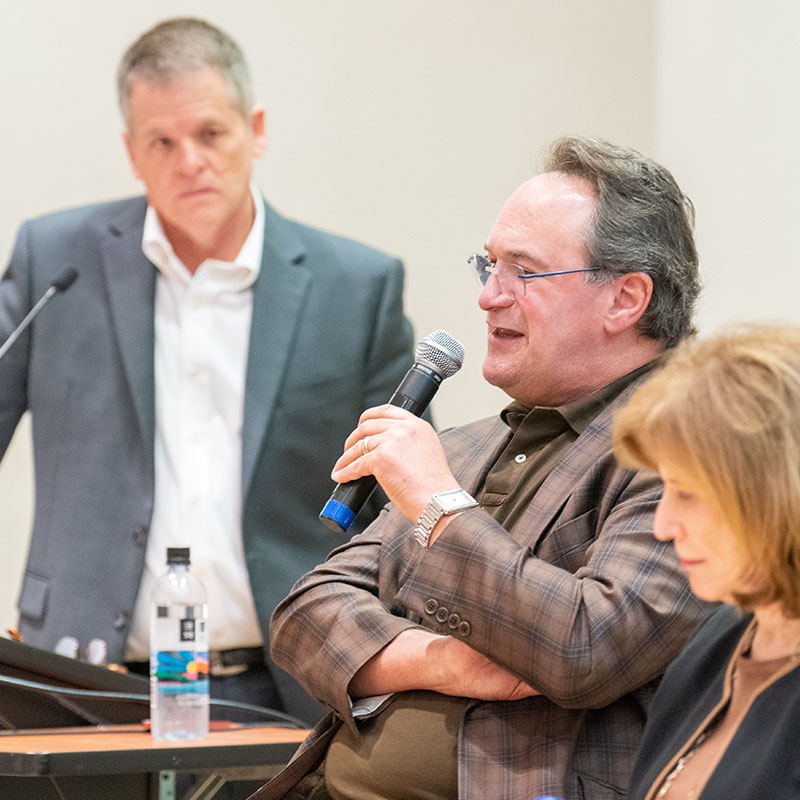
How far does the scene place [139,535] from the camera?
2.99 m

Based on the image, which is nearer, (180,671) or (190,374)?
(180,671)

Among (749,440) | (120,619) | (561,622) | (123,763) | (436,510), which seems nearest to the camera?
(749,440)

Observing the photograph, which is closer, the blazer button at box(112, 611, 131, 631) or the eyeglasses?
the eyeglasses

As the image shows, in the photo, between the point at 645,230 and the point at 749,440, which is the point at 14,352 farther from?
the point at 749,440

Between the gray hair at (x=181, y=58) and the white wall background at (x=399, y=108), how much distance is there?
3.77 feet

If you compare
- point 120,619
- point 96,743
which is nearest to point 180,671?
point 96,743

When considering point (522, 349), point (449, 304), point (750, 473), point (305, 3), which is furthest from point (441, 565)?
point (305, 3)

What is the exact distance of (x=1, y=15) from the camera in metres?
4.30

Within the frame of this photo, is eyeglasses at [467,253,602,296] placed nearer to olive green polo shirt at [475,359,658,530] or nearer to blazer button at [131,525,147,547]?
olive green polo shirt at [475,359,658,530]

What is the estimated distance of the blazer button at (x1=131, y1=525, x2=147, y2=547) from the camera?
9.78 feet

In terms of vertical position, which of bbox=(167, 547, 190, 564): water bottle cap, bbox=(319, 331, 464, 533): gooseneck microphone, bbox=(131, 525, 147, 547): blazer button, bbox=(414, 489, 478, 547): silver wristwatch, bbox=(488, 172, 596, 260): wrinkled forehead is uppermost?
bbox=(488, 172, 596, 260): wrinkled forehead

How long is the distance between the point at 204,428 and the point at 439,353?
1279 mm

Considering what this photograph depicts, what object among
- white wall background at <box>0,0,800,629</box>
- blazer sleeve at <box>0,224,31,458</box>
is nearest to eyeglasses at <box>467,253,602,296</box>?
blazer sleeve at <box>0,224,31,458</box>

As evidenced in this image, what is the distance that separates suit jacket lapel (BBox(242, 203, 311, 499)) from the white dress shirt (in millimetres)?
32
